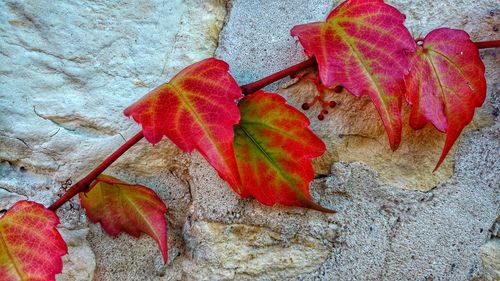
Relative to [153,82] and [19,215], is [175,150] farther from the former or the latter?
[19,215]

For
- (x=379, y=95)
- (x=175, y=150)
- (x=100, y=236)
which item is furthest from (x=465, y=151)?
(x=100, y=236)

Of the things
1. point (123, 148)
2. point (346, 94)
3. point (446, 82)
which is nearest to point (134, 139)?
point (123, 148)

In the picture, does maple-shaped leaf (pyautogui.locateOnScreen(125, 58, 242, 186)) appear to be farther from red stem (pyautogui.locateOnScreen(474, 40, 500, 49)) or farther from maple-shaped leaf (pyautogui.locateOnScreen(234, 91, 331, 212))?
red stem (pyautogui.locateOnScreen(474, 40, 500, 49))

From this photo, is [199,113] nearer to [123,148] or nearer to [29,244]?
[123,148]

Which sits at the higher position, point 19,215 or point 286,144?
point 286,144

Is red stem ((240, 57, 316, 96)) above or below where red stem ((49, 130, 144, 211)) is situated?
above

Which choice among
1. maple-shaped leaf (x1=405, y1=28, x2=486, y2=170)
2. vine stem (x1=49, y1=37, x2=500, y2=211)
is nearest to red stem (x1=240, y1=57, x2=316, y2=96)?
vine stem (x1=49, y1=37, x2=500, y2=211)
